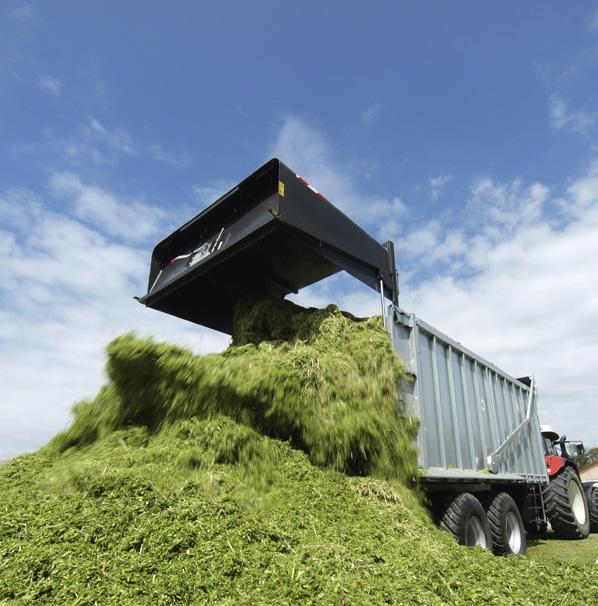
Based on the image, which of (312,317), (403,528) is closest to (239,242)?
(312,317)

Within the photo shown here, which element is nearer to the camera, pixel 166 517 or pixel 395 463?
Answer: pixel 166 517

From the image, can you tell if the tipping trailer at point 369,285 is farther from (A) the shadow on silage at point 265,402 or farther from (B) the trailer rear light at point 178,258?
(A) the shadow on silage at point 265,402

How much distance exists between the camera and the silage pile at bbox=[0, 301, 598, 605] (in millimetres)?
2320

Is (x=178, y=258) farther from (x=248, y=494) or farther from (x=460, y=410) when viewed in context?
(x=460, y=410)

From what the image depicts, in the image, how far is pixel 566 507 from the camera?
7.81m

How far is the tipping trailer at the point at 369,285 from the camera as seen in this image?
459 cm

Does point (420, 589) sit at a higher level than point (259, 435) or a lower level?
lower

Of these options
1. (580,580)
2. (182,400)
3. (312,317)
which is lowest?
(580,580)

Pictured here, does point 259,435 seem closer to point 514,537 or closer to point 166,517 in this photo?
point 166,517

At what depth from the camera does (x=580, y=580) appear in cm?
326

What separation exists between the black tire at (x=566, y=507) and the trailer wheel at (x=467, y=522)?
Result: 3.50 meters

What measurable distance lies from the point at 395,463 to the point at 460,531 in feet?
3.44

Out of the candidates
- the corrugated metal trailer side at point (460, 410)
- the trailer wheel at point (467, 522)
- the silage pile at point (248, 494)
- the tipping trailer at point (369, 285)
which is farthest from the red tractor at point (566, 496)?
the silage pile at point (248, 494)

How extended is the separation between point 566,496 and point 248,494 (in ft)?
23.0
